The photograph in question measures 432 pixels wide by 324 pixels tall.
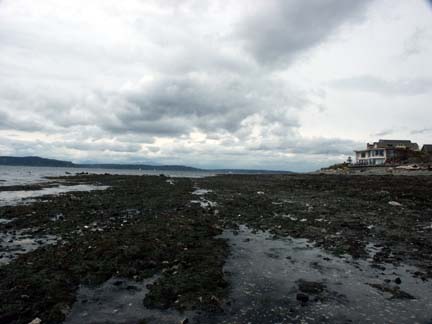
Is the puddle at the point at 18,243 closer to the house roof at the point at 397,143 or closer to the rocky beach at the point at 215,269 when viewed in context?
the rocky beach at the point at 215,269

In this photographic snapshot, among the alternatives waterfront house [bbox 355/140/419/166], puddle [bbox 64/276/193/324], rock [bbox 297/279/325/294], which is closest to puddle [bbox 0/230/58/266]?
puddle [bbox 64/276/193/324]

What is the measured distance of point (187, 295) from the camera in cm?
891

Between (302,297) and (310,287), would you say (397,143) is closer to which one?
(310,287)

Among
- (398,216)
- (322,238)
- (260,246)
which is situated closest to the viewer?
(260,246)

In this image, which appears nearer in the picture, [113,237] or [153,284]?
[153,284]

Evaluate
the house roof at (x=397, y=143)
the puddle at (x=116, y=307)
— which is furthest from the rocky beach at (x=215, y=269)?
the house roof at (x=397, y=143)

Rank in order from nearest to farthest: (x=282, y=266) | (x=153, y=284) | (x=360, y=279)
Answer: (x=153, y=284) < (x=360, y=279) < (x=282, y=266)

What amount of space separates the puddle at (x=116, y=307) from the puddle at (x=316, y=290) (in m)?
1.32

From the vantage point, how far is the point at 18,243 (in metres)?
14.7

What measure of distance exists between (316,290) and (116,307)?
6129 mm

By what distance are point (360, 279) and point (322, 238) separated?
5.51 m

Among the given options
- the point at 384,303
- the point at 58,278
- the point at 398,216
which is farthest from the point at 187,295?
the point at 398,216

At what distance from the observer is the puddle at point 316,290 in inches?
311

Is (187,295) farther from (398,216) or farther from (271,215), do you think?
(398,216)
